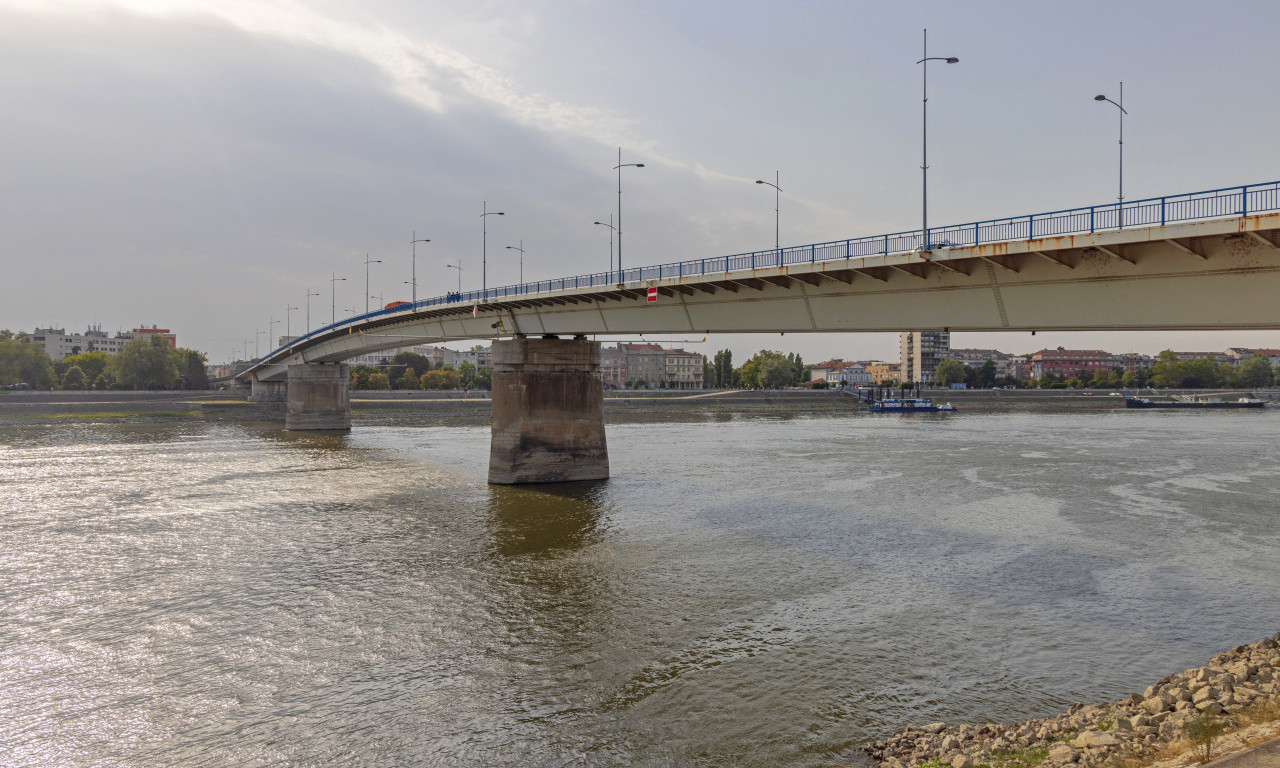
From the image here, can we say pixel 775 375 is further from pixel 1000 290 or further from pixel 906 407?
pixel 1000 290

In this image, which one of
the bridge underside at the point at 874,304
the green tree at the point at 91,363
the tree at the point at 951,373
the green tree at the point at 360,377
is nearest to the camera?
the bridge underside at the point at 874,304

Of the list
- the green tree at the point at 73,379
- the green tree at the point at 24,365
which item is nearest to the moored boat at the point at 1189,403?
the green tree at the point at 24,365

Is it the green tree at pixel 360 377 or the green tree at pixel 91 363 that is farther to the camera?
the green tree at pixel 360 377

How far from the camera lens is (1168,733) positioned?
8.82 m

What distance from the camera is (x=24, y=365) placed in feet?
363

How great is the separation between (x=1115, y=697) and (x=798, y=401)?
113695mm

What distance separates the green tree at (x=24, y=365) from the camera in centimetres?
10762

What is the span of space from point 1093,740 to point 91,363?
157 m

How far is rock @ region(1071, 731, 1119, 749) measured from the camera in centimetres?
868

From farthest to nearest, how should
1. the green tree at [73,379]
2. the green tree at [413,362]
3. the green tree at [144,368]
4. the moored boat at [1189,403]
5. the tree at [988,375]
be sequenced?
the tree at [988,375]
the green tree at [413,362]
the green tree at [73,379]
the green tree at [144,368]
the moored boat at [1189,403]

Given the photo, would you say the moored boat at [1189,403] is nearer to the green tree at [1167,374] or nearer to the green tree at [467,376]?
the green tree at [1167,374]

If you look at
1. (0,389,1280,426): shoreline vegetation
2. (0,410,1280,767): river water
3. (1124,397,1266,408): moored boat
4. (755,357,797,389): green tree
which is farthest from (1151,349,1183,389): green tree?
(0,410,1280,767): river water

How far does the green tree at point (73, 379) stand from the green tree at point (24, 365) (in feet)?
17.2

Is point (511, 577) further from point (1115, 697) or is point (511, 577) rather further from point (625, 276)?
point (625, 276)
